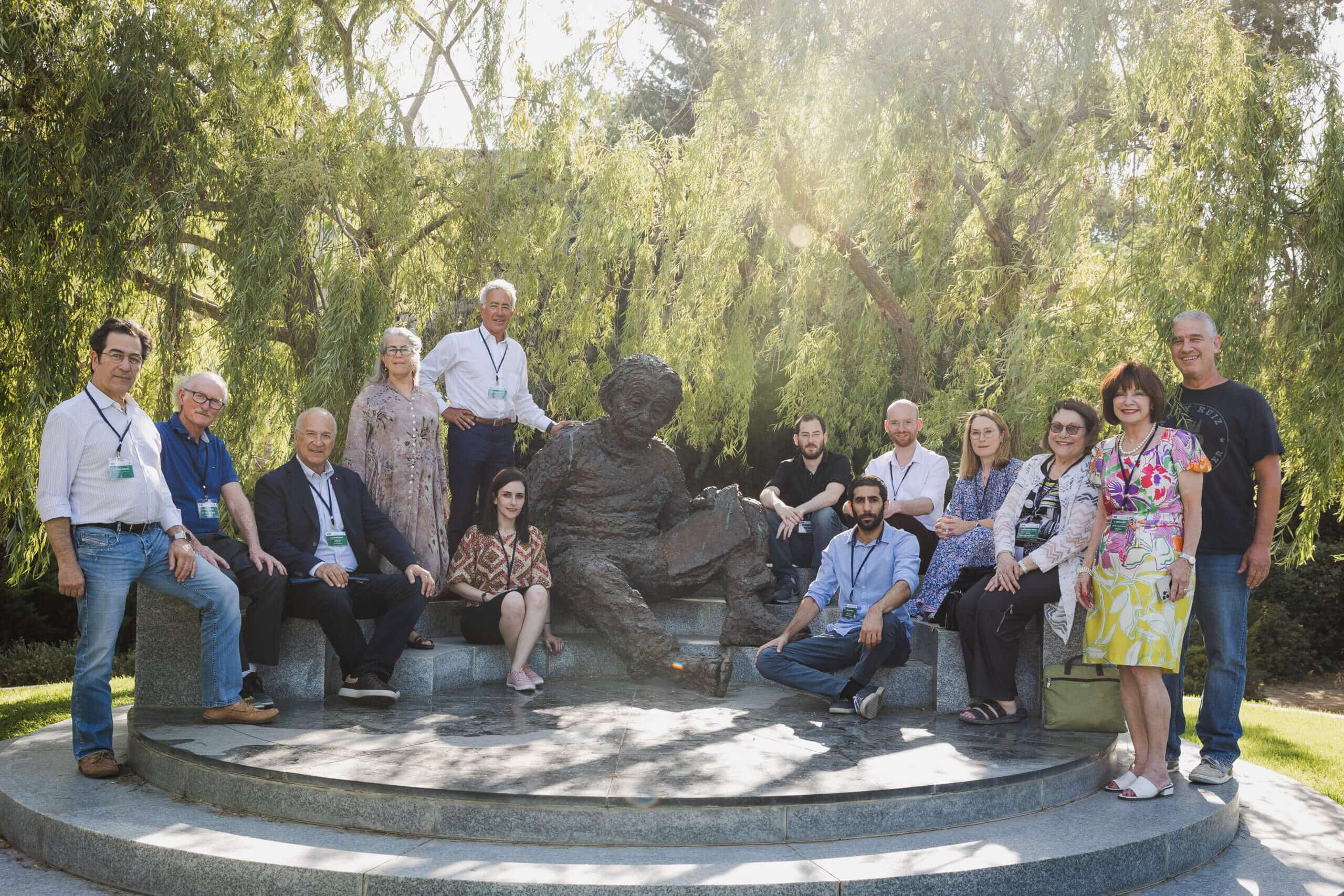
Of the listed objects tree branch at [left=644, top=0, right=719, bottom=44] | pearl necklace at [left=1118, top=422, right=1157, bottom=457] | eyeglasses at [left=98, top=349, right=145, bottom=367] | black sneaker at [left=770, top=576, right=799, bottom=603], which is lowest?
black sneaker at [left=770, top=576, right=799, bottom=603]

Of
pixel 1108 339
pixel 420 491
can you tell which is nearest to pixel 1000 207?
pixel 1108 339

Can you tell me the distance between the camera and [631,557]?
625 centimetres

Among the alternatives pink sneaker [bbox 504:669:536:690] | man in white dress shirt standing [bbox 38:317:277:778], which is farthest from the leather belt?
pink sneaker [bbox 504:669:536:690]

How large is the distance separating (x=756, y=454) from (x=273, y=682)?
402 inches

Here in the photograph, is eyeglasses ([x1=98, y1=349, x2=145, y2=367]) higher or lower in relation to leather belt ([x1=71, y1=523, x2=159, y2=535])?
higher

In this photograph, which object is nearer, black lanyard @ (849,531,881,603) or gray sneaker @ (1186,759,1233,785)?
gray sneaker @ (1186,759,1233,785)

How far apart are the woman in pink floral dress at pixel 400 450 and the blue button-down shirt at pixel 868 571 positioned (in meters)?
2.07

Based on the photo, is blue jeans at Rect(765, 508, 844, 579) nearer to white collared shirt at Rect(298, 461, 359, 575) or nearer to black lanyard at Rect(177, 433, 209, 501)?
white collared shirt at Rect(298, 461, 359, 575)

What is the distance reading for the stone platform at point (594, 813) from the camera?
323 cm

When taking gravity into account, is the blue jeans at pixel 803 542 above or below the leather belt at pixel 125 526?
below

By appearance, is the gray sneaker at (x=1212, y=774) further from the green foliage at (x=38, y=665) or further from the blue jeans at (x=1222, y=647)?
the green foliage at (x=38, y=665)

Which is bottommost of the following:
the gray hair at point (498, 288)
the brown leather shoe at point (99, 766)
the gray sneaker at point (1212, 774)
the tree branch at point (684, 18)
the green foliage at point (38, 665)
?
the green foliage at point (38, 665)

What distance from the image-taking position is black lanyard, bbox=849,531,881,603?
5.29 m

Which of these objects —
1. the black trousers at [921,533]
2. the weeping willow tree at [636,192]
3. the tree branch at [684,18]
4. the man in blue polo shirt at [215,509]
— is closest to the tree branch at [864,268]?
the weeping willow tree at [636,192]
